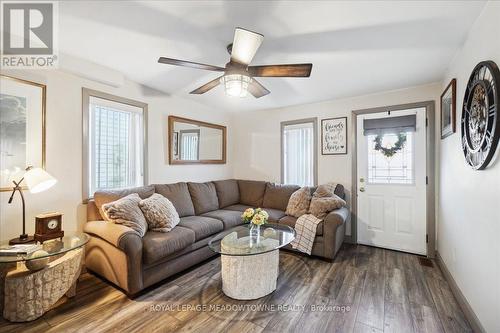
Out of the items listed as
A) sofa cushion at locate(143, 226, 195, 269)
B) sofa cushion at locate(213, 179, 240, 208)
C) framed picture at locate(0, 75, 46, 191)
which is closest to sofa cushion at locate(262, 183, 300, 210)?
sofa cushion at locate(213, 179, 240, 208)

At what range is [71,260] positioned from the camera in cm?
201

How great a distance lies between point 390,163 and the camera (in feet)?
10.9

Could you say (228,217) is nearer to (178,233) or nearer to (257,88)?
(178,233)

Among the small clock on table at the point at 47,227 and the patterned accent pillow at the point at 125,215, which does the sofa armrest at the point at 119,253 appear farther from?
the small clock on table at the point at 47,227

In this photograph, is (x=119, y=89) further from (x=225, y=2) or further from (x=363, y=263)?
(x=363, y=263)

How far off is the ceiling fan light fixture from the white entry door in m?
2.32

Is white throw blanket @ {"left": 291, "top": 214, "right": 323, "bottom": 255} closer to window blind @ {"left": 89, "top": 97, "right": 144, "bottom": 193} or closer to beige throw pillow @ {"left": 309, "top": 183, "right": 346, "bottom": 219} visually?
beige throw pillow @ {"left": 309, "top": 183, "right": 346, "bottom": 219}

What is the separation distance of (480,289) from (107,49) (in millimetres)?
3736

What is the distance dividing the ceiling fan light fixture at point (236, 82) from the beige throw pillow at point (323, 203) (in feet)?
6.18

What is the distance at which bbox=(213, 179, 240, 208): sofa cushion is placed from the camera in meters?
4.04

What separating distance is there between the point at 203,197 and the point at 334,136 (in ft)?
7.73

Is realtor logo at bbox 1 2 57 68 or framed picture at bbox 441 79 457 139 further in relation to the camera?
framed picture at bbox 441 79 457 139

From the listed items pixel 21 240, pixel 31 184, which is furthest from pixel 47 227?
pixel 31 184

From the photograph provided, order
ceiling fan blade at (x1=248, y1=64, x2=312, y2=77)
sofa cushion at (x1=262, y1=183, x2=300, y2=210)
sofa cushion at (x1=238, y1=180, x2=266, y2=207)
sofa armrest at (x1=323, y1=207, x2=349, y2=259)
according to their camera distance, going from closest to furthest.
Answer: ceiling fan blade at (x1=248, y1=64, x2=312, y2=77) → sofa armrest at (x1=323, y1=207, x2=349, y2=259) → sofa cushion at (x1=262, y1=183, x2=300, y2=210) → sofa cushion at (x1=238, y1=180, x2=266, y2=207)
